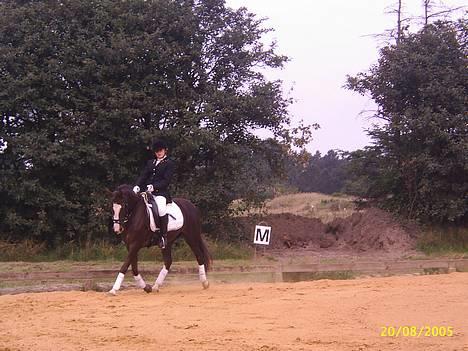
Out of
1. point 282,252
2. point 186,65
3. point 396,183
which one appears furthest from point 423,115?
point 186,65

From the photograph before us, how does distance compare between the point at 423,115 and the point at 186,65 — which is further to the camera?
the point at 423,115

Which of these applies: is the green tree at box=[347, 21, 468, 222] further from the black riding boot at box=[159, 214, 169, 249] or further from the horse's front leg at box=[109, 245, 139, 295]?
the horse's front leg at box=[109, 245, 139, 295]

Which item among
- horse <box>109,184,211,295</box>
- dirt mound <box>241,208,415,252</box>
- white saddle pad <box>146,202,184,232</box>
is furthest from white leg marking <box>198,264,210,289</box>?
dirt mound <box>241,208,415,252</box>

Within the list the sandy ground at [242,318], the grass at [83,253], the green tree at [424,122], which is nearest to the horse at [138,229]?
the sandy ground at [242,318]

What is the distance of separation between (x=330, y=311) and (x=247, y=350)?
2807 mm

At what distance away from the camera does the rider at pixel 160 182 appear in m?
12.9

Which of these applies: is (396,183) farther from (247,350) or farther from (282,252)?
(247,350)

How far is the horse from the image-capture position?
12188 millimetres

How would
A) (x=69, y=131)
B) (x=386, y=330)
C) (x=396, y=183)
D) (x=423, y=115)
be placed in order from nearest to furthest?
(x=386, y=330), (x=69, y=131), (x=423, y=115), (x=396, y=183)

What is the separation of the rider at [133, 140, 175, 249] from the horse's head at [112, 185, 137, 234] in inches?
12.4

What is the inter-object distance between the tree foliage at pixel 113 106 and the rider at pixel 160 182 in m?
6.59

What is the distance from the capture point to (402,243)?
76.4 feet

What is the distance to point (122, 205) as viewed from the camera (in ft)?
40.0

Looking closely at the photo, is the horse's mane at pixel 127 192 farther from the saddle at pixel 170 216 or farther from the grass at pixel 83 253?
the grass at pixel 83 253
